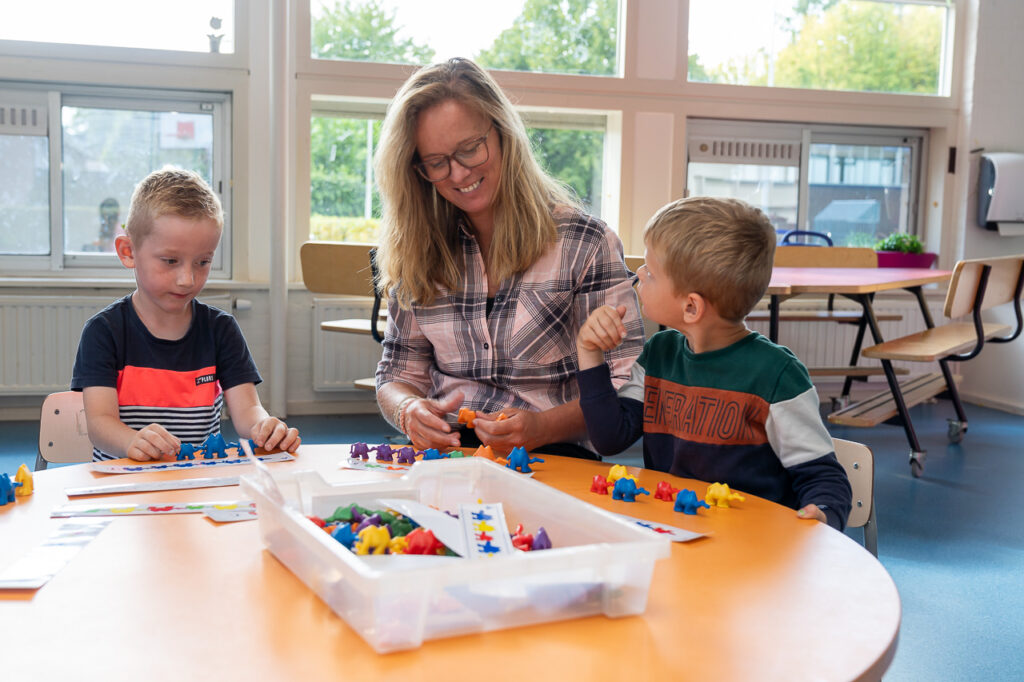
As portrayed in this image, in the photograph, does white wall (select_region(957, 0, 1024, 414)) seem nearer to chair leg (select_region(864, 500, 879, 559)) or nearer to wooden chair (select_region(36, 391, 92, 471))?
chair leg (select_region(864, 500, 879, 559))

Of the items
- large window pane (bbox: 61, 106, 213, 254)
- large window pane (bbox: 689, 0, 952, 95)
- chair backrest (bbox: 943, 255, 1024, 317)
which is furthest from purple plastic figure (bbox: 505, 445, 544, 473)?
large window pane (bbox: 689, 0, 952, 95)

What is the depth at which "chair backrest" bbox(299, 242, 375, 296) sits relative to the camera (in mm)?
3783

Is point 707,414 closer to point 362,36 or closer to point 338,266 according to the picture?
point 338,266

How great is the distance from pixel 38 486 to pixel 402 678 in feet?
2.44

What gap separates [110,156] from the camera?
186 inches

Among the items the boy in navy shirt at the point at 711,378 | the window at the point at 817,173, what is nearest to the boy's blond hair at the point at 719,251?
the boy in navy shirt at the point at 711,378

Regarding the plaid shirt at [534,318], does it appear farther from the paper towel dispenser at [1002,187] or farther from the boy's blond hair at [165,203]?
the paper towel dispenser at [1002,187]

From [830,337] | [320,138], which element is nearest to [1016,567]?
[830,337]

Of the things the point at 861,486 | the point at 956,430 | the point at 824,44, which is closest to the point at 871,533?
the point at 861,486

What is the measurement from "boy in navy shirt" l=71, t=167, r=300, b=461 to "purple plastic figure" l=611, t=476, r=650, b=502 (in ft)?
1.98

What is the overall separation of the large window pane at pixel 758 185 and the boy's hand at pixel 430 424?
14.2 feet

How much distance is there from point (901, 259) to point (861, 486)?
14.9 ft

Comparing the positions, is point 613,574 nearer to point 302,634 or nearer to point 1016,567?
point 302,634

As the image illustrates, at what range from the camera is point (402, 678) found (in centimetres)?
61
